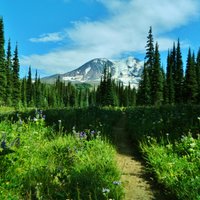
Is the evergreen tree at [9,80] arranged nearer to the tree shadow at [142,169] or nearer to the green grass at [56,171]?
the tree shadow at [142,169]

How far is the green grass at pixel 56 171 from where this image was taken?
17.1 ft

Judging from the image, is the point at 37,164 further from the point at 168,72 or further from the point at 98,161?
the point at 168,72

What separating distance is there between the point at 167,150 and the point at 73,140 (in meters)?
2.60

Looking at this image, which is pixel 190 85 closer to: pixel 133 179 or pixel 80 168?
pixel 133 179

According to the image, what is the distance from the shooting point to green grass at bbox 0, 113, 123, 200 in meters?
5.22

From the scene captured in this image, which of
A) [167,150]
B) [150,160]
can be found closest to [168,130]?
[167,150]

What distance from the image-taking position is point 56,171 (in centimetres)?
609

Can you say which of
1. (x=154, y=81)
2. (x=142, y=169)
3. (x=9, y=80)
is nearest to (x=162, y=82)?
(x=154, y=81)

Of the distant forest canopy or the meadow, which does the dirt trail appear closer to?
the meadow

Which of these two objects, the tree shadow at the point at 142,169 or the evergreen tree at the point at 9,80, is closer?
the tree shadow at the point at 142,169

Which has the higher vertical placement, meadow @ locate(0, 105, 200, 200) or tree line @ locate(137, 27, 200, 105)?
tree line @ locate(137, 27, 200, 105)

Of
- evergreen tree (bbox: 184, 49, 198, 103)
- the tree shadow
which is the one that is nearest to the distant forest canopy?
evergreen tree (bbox: 184, 49, 198, 103)

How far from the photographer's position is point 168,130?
10062 mm

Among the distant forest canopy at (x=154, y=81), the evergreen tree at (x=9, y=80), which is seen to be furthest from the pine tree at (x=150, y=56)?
the evergreen tree at (x=9, y=80)
